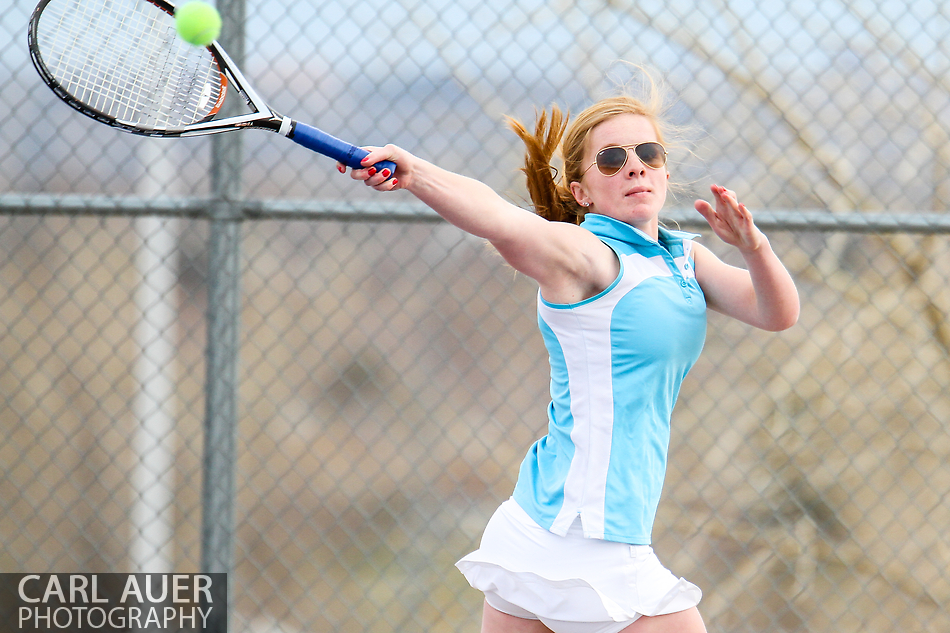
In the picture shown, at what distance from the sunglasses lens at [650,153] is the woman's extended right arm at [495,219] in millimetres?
266

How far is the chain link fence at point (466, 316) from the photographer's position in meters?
2.80

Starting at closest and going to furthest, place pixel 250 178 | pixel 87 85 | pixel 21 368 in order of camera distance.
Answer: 1. pixel 87 85
2. pixel 250 178
3. pixel 21 368

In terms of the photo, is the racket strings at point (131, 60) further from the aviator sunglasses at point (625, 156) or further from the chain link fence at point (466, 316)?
the aviator sunglasses at point (625, 156)

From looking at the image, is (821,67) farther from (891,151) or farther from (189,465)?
(189,465)

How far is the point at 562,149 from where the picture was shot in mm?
1750

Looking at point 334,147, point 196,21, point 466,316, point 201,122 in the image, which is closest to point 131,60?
point 201,122

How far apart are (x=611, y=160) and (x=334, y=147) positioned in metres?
0.54

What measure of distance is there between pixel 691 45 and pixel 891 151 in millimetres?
1087

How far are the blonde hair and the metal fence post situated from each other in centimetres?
102

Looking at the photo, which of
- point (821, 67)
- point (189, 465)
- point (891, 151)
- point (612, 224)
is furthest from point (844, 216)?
point (189, 465)

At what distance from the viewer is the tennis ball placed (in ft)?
4.79

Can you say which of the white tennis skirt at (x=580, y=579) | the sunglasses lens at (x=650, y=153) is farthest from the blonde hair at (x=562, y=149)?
the white tennis skirt at (x=580, y=579)

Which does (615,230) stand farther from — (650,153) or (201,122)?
(201,122)

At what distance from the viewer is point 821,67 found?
319 centimetres
